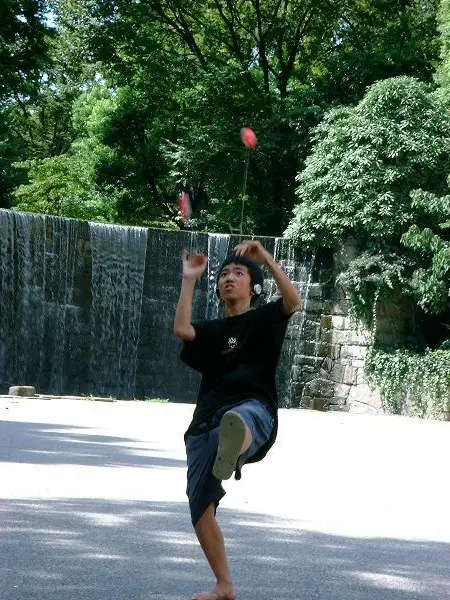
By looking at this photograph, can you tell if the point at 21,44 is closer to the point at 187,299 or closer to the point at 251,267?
the point at 251,267

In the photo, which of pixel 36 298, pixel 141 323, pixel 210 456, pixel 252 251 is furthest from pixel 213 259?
pixel 210 456

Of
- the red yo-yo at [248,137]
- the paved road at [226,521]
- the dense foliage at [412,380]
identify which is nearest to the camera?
the paved road at [226,521]

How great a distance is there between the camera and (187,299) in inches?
203

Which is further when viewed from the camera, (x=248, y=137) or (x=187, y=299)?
(x=248, y=137)

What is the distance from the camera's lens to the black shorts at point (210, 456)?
16.1 ft

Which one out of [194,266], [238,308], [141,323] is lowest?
[141,323]

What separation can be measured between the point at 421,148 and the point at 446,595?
21902 millimetres

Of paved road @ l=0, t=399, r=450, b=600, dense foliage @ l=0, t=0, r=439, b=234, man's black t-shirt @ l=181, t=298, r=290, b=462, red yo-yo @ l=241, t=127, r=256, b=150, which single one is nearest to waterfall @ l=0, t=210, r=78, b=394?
dense foliage @ l=0, t=0, r=439, b=234

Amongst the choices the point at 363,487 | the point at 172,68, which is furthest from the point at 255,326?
the point at 172,68

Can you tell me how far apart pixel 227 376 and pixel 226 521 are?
2745 mm

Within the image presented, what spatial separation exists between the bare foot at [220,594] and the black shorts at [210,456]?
247 millimetres

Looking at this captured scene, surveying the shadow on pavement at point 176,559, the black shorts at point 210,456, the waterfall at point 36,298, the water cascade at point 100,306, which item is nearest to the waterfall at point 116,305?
the water cascade at point 100,306

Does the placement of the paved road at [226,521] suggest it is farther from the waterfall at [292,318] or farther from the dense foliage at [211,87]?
the dense foliage at [211,87]

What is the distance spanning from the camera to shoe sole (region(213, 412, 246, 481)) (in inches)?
185
